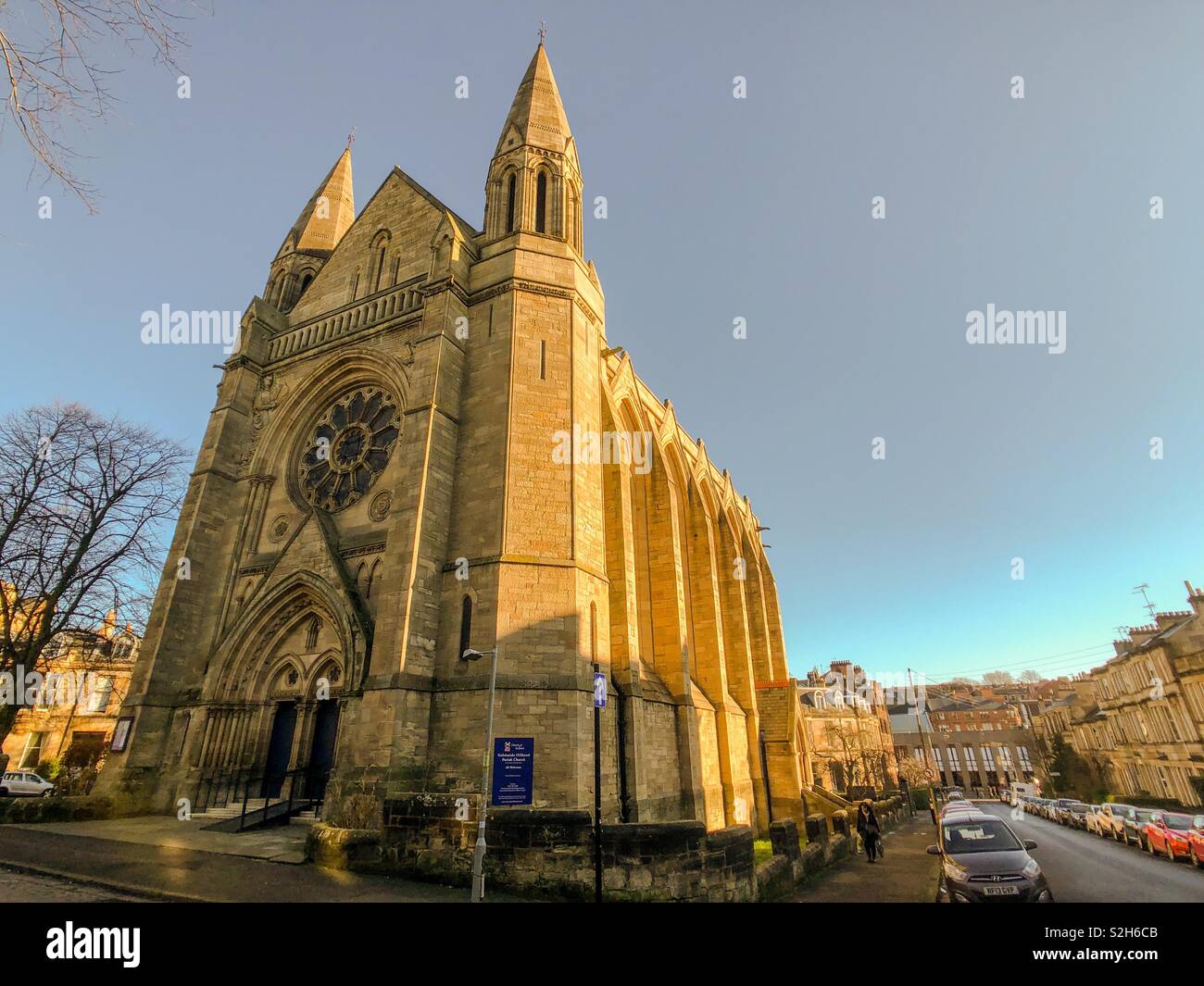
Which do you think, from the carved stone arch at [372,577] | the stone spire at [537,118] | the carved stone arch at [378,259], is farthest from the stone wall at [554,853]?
the stone spire at [537,118]

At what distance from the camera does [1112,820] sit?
22.3 m

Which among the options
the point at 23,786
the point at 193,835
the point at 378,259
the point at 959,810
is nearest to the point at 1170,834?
the point at 959,810

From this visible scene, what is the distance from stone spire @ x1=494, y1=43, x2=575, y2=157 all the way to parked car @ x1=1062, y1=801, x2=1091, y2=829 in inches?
1535

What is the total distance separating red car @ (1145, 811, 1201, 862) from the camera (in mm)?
14828

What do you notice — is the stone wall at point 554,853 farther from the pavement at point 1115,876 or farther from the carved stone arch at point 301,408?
the carved stone arch at point 301,408

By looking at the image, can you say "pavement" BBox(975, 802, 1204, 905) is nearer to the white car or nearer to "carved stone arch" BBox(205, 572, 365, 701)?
"carved stone arch" BBox(205, 572, 365, 701)

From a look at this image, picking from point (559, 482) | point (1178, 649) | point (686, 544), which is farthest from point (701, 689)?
point (1178, 649)

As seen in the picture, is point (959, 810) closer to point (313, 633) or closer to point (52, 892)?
point (313, 633)

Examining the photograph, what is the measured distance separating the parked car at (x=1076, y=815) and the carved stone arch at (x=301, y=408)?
38244 millimetres

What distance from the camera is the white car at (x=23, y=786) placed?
83.5 feet

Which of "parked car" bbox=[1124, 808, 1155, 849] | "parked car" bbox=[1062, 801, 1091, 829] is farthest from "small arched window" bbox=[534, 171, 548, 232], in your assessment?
"parked car" bbox=[1062, 801, 1091, 829]

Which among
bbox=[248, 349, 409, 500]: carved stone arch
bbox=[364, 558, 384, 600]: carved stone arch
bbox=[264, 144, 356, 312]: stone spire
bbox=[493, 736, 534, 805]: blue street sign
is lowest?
bbox=[493, 736, 534, 805]: blue street sign

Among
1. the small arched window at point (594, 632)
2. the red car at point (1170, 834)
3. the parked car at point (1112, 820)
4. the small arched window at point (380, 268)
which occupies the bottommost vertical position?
the parked car at point (1112, 820)

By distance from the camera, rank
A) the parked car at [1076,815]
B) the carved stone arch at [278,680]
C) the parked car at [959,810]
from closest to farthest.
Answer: the parked car at [959,810], the carved stone arch at [278,680], the parked car at [1076,815]
